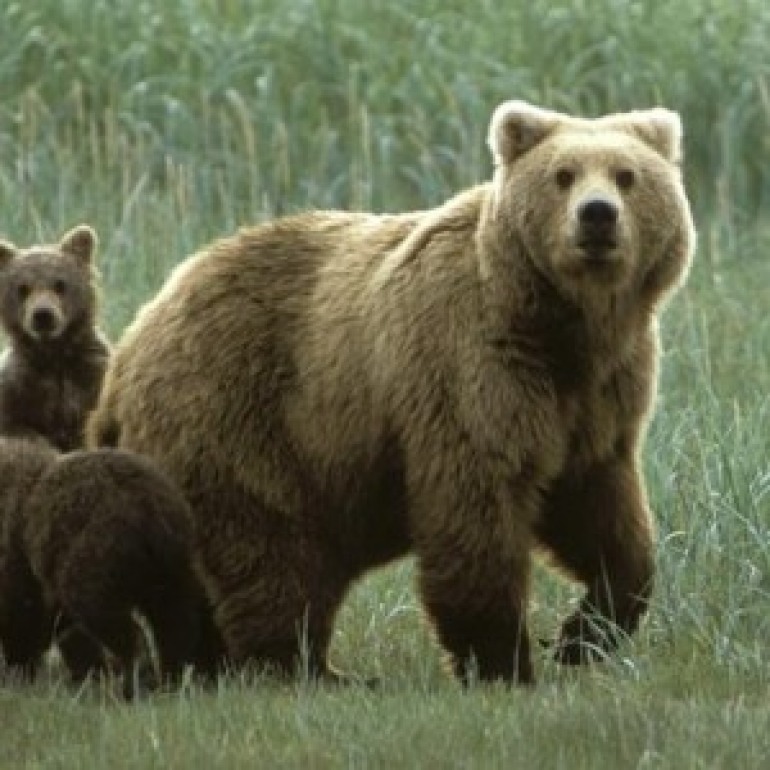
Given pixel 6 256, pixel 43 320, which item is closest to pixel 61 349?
pixel 43 320

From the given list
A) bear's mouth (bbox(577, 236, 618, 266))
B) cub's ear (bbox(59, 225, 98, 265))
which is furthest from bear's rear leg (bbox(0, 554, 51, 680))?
cub's ear (bbox(59, 225, 98, 265))

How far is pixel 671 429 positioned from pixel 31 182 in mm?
3940

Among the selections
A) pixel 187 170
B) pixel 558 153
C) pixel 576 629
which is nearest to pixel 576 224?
pixel 558 153

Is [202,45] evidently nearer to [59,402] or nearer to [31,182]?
[31,182]

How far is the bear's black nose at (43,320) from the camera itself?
Result: 8.83 m

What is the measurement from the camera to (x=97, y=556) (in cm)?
724

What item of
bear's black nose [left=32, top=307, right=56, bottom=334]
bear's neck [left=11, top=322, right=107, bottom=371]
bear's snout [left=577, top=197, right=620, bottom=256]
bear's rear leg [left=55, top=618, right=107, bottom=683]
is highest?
bear's snout [left=577, top=197, right=620, bottom=256]

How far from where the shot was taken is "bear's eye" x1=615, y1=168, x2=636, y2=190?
7328 mm

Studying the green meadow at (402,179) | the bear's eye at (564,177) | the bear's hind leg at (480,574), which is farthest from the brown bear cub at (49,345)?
the bear's eye at (564,177)

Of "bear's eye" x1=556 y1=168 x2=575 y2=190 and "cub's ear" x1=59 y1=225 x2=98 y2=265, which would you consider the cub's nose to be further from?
"cub's ear" x1=59 y1=225 x2=98 y2=265

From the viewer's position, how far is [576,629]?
7781mm

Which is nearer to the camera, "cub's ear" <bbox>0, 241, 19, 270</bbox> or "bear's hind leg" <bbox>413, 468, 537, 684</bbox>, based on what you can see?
"bear's hind leg" <bbox>413, 468, 537, 684</bbox>

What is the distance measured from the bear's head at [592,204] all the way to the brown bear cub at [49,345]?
186cm

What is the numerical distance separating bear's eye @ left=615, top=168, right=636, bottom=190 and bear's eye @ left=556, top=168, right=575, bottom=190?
0.12m
